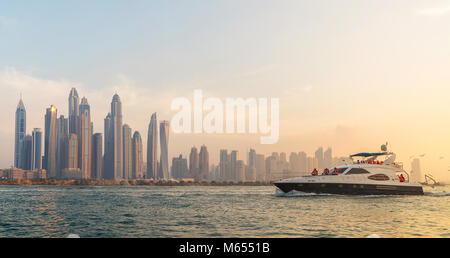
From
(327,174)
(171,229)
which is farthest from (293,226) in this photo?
(327,174)

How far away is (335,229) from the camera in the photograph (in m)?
20.0

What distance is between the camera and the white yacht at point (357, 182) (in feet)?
142

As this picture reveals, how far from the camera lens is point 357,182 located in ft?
144

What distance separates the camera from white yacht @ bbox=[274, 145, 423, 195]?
43406mm

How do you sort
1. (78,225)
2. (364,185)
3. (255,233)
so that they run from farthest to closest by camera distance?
(364,185) → (78,225) → (255,233)
